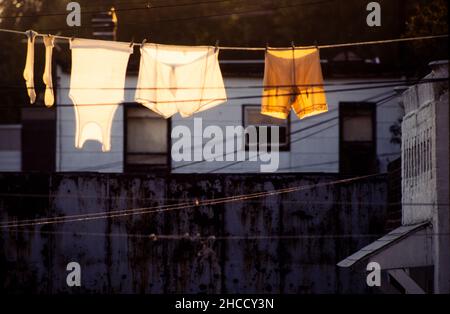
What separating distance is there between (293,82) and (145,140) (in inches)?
387

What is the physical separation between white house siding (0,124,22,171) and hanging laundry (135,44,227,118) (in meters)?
12.2

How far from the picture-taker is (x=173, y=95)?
20672mm

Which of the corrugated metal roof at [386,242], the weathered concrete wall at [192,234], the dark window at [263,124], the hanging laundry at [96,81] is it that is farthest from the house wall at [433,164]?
the dark window at [263,124]

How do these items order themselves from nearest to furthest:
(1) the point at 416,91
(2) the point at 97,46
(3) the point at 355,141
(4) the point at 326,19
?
(2) the point at 97,46 → (1) the point at 416,91 → (3) the point at 355,141 → (4) the point at 326,19

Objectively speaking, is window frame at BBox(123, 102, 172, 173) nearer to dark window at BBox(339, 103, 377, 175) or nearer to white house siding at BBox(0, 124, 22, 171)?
white house siding at BBox(0, 124, 22, 171)

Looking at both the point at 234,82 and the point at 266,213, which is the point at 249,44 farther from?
the point at 266,213

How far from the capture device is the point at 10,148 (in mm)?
32125

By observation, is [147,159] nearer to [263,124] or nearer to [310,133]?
[263,124]

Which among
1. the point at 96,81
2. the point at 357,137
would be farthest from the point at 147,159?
the point at 96,81

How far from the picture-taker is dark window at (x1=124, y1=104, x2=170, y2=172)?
29.6 metres

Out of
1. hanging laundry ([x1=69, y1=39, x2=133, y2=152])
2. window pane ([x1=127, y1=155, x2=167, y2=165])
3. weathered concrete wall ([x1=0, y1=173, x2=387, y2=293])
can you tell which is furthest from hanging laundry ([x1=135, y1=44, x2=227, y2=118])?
window pane ([x1=127, y1=155, x2=167, y2=165])

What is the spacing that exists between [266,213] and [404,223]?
4.37 meters

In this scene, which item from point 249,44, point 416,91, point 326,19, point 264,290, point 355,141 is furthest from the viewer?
point 326,19

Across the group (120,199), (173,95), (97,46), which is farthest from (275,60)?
(120,199)
